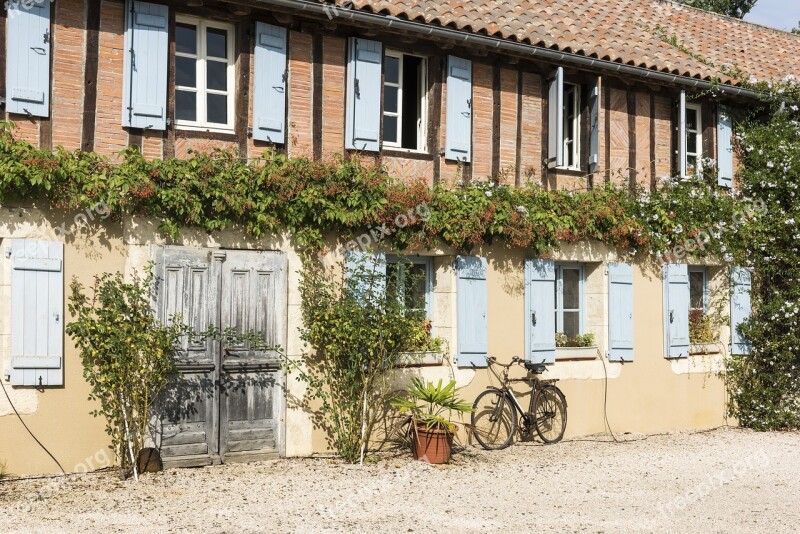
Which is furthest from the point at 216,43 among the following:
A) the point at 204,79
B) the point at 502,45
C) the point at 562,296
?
the point at 562,296

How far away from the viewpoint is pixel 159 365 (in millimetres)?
7539

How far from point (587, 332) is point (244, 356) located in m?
4.54

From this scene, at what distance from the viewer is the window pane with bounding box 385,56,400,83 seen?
961cm

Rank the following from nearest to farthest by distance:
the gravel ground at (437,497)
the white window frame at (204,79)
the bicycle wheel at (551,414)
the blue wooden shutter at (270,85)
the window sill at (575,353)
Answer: the gravel ground at (437,497), the white window frame at (204,79), the blue wooden shutter at (270,85), the bicycle wheel at (551,414), the window sill at (575,353)

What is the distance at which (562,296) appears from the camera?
10.7 metres

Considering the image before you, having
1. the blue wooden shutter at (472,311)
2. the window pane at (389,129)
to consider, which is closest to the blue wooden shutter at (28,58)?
the window pane at (389,129)

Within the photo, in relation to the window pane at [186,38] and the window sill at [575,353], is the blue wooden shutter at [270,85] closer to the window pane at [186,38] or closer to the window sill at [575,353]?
the window pane at [186,38]

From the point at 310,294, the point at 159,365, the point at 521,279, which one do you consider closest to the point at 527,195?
the point at 521,279

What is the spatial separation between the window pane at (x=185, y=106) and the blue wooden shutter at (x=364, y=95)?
5.14 feet

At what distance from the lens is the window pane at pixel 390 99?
31.4 feet

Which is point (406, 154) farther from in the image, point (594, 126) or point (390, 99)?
point (594, 126)

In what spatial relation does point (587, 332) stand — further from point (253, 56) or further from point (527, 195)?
point (253, 56)

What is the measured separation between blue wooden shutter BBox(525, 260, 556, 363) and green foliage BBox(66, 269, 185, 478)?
4.19 metres

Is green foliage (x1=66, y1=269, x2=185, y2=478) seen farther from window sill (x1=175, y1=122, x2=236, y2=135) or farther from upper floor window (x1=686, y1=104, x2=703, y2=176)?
upper floor window (x1=686, y1=104, x2=703, y2=176)
